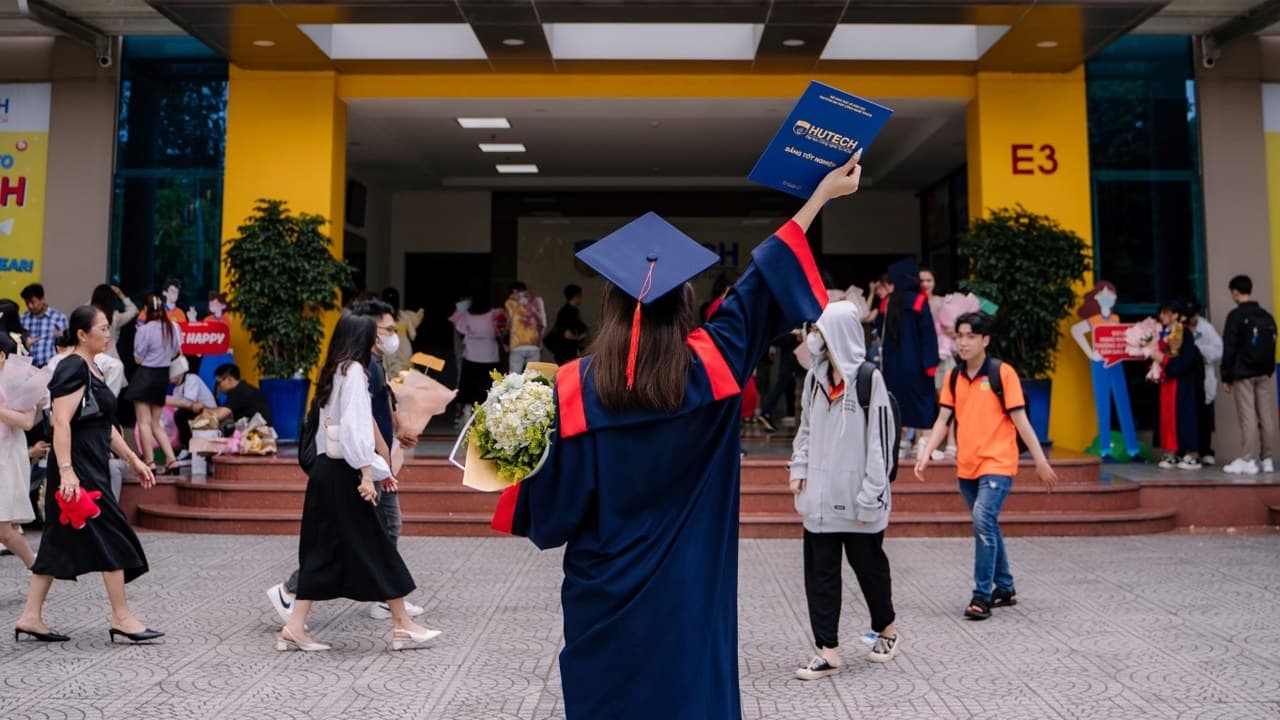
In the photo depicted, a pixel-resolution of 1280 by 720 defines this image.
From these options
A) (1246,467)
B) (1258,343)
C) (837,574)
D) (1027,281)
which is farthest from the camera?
(1027,281)

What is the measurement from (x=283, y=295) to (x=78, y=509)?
6.61m

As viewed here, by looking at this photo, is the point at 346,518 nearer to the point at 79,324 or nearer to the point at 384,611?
the point at 384,611

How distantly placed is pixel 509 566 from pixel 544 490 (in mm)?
5297

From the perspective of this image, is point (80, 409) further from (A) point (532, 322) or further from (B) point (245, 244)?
(A) point (532, 322)

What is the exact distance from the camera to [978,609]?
5961mm

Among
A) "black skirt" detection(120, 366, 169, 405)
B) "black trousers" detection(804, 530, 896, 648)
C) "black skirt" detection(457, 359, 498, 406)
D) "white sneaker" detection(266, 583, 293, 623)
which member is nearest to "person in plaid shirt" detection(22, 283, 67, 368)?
"black skirt" detection(120, 366, 169, 405)

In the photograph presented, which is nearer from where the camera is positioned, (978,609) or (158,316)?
(978,609)

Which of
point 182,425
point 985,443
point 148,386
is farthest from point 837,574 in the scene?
point 182,425

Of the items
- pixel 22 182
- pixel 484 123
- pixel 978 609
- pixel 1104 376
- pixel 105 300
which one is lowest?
pixel 978 609

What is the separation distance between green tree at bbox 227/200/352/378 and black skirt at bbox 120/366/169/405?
5.08 ft

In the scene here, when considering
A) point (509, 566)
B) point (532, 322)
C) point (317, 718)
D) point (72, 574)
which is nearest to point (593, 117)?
point (532, 322)

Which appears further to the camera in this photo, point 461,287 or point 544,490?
point 461,287

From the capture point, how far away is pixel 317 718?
4.28 m

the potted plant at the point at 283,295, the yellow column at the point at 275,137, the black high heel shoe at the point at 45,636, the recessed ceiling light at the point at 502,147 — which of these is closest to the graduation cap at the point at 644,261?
the black high heel shoe at the point at 45,636
